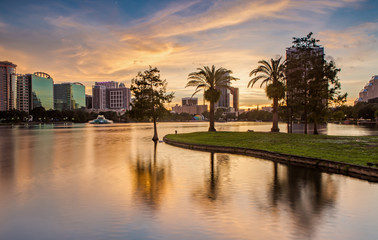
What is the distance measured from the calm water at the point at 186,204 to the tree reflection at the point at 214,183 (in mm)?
47

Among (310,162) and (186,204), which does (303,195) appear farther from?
(310,162)

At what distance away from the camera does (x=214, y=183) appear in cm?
1603

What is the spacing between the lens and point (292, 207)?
37.9ft

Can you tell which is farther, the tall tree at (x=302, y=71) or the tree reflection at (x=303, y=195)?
the tall tree at (x=302, y=71)

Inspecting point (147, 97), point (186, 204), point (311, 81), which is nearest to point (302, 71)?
point (311, 81)

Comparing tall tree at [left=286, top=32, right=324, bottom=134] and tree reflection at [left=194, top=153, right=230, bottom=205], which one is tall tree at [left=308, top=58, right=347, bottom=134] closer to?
tall tree at [left=286, top=32, right=324, bottom=134]

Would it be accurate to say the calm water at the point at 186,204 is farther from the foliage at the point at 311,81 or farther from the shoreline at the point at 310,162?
the foliage at the point at 311,81

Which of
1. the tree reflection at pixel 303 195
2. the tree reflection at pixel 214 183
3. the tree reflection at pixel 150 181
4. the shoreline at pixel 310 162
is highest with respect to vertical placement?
the shoreline at pixel 310 162

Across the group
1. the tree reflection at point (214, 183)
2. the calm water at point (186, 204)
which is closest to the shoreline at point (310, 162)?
the calm water at point (186, 204)

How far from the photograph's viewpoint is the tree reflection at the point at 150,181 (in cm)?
1299

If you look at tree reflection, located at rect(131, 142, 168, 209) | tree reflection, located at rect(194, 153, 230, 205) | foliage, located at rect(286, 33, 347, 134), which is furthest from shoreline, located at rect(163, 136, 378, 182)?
foliage, located at rect(286, 33, 347, 134)

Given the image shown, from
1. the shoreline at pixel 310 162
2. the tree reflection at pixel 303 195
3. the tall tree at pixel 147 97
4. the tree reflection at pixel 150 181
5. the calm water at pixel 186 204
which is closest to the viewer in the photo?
the calm water at pixel 186 204

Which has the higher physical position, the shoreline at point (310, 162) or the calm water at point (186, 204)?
the shoreline at point (310, 162)

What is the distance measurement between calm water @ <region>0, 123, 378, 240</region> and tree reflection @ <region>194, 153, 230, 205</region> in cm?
5
